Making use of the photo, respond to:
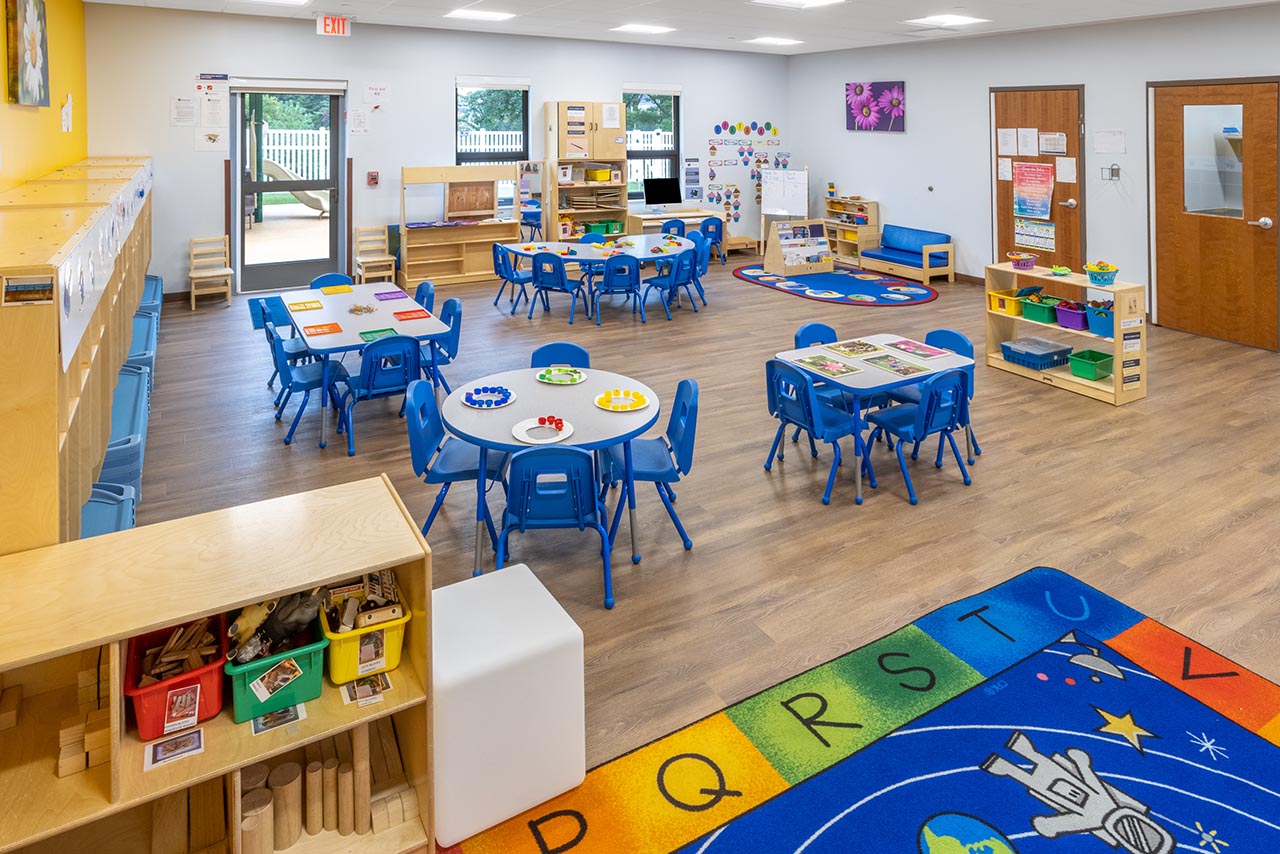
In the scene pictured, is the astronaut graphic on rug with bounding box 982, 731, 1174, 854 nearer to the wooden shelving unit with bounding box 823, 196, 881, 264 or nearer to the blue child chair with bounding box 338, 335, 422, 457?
the blue child chair with bounding box 338, 335, 422, 457

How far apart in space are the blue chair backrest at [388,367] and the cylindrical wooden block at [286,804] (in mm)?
3274

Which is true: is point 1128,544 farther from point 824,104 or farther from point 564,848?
point 824,104

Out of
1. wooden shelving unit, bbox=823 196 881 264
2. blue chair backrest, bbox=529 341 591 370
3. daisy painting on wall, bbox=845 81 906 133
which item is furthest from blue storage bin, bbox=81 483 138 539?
daisy painting on wall, bbox=845 81 906 133

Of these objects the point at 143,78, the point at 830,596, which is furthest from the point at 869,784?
the point at 143,78

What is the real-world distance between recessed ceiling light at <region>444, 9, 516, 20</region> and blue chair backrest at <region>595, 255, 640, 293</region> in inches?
104

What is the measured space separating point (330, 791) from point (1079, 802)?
2.10m

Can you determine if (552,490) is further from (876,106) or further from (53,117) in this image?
(876,106)

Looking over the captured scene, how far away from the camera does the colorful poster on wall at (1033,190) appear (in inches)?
361

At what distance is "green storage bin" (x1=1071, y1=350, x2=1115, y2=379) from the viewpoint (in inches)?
246

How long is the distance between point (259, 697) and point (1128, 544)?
3.77 metres

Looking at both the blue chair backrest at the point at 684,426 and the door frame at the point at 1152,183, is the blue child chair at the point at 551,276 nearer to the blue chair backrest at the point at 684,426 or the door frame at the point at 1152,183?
the blue chair backrest at the point at 684,426

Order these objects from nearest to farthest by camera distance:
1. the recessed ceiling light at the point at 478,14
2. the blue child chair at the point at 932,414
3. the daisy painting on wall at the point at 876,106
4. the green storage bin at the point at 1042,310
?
the blue child chair at the point at 932,414 → the green storage bin at the point at 1042,310 → the recessed ceiling light at the point at 478,14 → the daisy painting on wall at the point at 876,106

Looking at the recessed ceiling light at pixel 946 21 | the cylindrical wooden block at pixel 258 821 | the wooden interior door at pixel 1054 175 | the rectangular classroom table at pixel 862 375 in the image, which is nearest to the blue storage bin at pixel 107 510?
the cylindrical wooden block at pixel 258 821

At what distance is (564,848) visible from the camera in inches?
91.8
